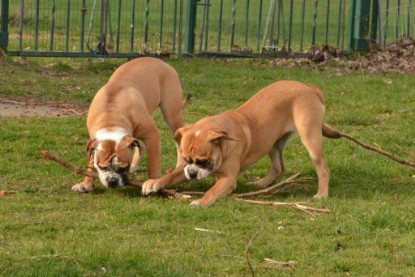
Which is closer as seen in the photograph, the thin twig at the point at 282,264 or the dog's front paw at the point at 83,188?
Answer: the thin twig at the point at 282,264

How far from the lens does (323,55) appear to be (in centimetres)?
1897

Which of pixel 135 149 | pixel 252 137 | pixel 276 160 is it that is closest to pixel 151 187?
pixel 135 149

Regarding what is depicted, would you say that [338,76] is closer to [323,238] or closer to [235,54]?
[235,54]

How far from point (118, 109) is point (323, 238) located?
106 inches

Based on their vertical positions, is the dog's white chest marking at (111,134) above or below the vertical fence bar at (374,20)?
below

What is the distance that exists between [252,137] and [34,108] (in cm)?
446

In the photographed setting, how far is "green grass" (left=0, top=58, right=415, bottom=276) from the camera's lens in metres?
7.03

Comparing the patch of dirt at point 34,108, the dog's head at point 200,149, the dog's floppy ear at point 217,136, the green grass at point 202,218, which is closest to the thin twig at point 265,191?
the green grass at point 202,218

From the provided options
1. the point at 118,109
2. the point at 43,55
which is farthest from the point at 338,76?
the point at 118,109

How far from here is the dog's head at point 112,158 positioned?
30.1 feet

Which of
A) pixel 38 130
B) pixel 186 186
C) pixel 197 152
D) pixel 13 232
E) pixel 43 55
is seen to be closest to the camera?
pixel 13 232


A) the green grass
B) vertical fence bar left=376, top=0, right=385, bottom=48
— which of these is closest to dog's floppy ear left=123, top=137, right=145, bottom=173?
the green grass

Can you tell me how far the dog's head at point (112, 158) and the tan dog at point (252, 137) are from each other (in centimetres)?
27

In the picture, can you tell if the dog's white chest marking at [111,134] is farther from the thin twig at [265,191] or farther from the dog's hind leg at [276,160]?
the dog's hind leg at [276,160]
